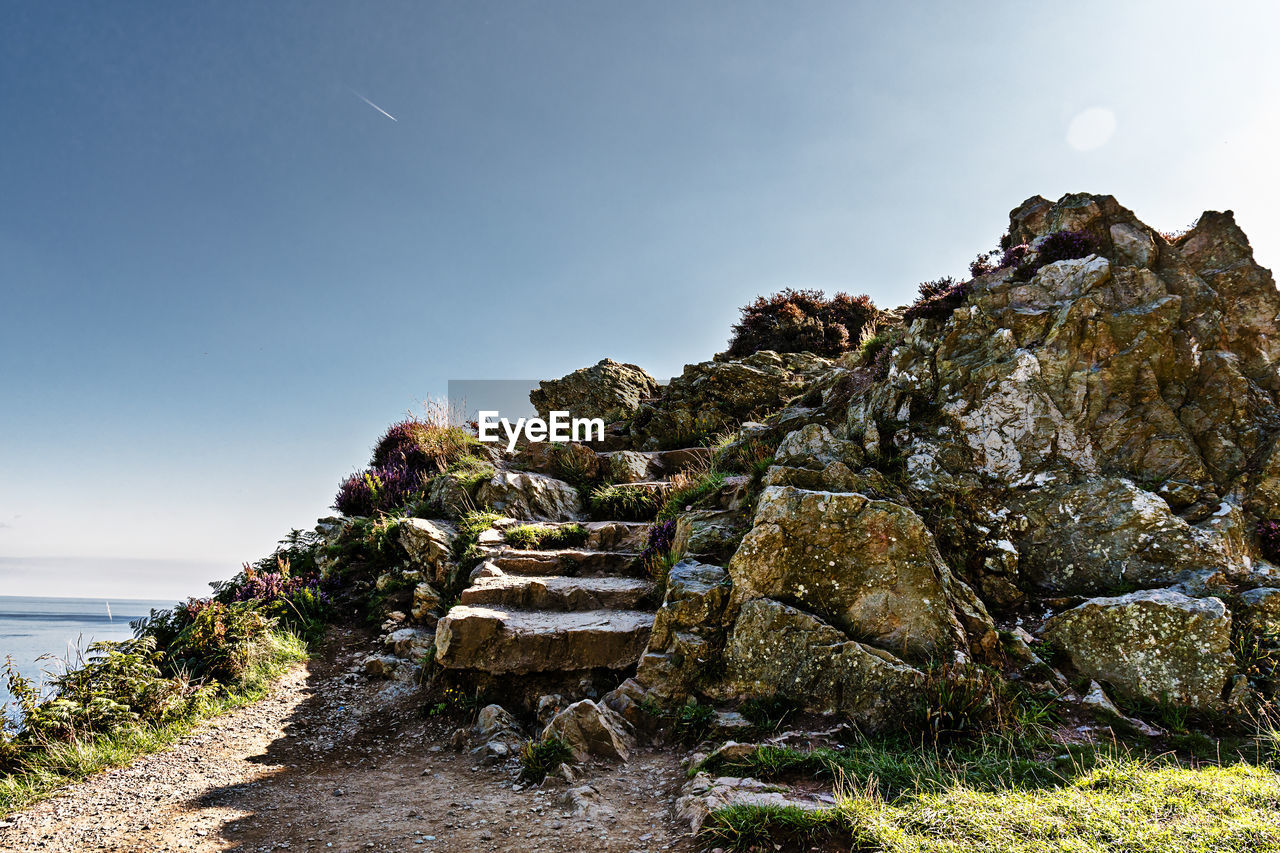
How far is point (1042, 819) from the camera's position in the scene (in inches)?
155

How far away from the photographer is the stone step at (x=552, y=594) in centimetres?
898

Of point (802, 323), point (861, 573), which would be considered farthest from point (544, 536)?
point (802, 323)

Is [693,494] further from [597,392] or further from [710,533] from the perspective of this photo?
[597,392]

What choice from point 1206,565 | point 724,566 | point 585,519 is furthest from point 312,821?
point 1206,565

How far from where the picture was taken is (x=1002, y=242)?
13008 millimetres

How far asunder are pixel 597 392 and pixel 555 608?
11078 millimetres

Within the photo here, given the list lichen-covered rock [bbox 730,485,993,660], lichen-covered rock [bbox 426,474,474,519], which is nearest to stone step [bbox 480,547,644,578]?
lichen-covered rock [bbox 426,474,474,519]

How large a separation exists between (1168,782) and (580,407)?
16.5 meters

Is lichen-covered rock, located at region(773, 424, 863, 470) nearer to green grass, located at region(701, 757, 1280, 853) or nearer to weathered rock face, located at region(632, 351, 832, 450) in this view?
green grass, located at region(701, 757, 1280, 853)

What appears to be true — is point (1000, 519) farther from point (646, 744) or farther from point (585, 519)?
point (585, 519)

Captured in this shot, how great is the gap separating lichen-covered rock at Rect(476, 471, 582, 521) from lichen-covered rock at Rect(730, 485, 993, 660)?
6.24 metres

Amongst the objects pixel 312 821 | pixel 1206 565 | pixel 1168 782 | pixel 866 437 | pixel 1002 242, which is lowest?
pixel 312 821

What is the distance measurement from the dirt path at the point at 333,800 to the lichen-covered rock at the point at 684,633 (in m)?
0.85

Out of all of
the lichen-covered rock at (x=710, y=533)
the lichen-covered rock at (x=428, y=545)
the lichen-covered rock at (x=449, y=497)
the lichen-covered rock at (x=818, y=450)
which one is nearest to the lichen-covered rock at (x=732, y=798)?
the lichen-covered rock at (x=710, y=533)
